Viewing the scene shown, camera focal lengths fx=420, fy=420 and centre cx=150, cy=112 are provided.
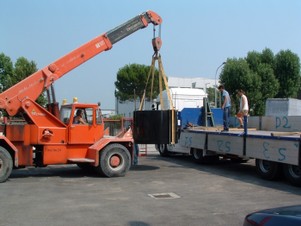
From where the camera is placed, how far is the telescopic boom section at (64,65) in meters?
12.5

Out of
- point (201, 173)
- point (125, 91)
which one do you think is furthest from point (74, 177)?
point (125, 91)

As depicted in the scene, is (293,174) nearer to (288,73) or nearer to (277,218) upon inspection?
(277,218)

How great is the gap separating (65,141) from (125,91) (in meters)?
51.8

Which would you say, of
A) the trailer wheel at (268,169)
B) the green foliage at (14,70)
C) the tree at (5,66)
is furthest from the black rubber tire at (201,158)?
the tree at (5,66)

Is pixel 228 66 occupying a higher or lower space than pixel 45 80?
higher

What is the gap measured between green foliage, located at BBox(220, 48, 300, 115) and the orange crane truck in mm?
30363

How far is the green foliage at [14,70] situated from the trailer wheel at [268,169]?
2605 cm

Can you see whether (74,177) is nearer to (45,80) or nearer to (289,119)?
(45,80)

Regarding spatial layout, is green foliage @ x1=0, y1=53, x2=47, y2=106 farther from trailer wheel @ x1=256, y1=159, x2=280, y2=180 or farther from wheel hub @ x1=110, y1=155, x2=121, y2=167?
trailer wheel @ x1=256, y1=159, x2=280, y2=180

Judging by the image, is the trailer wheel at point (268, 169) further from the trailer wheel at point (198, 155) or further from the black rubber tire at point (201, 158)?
the trailer wheel at point (198, 155)

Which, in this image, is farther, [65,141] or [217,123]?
[217,123]

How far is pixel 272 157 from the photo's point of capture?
38.0 feet

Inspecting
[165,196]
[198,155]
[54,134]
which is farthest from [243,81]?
[165,196]

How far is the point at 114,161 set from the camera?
12859mm
